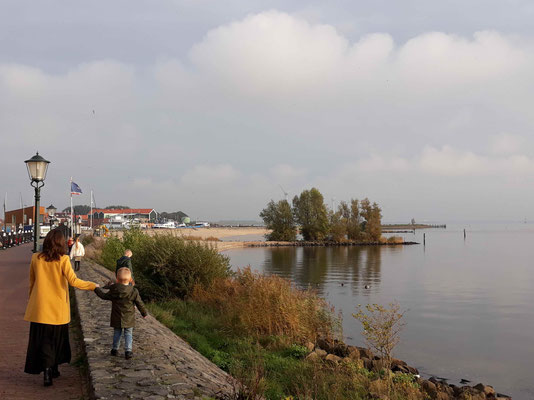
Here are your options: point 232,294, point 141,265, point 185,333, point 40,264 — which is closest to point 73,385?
point 40,264

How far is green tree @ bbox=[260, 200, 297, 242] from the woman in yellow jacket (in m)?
92.1

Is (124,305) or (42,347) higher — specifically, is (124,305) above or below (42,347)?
above

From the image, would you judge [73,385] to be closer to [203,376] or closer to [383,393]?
[203,376]

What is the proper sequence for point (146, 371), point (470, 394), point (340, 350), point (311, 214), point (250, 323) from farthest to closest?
point (311, 214)
point (340, 350)
point (250, 323)
point (470, 394)
point (146, 371)

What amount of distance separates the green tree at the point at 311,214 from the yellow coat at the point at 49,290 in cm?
9171

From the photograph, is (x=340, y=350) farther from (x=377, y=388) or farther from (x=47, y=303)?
(x=47, y=303)

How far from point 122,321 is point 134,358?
1.94ft

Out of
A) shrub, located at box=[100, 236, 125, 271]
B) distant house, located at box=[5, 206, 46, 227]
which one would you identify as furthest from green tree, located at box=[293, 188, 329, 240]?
shrub, located at box=[100, 236, 125, 271]

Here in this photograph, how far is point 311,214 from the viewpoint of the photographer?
98562 mm

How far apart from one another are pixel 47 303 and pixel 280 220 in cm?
9378

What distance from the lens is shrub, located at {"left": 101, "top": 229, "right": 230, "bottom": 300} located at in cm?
1641

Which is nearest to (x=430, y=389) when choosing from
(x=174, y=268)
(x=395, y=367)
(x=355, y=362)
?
(x=355, y=362)

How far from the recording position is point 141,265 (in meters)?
17.4

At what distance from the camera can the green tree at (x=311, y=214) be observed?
97.2 m
